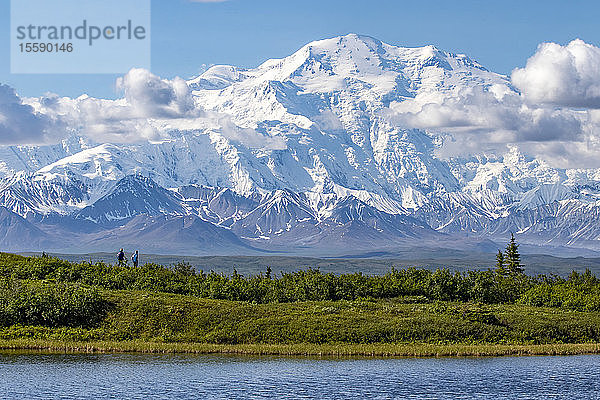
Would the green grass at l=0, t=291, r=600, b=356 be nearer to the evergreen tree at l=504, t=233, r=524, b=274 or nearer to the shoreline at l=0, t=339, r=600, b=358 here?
the shoreline at l=0, t=339, r=600, b=358

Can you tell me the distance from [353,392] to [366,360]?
17142 millimetres

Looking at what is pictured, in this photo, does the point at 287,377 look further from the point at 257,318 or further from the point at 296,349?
the point at 257,318

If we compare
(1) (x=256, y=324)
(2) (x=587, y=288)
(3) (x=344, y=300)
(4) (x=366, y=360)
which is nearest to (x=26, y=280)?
(1) (x=256, y=324)

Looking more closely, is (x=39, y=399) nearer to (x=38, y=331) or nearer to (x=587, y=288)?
(x=38, y=331)

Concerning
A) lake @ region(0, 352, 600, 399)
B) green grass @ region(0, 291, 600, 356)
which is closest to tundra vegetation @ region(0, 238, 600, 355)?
green grass @ region(0, 291, 600, 356)

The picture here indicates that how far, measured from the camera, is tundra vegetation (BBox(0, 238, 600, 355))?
8994 cm

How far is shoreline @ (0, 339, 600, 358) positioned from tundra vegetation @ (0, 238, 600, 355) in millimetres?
176

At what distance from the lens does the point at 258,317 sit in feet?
320

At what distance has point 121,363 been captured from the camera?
77000 millimetres

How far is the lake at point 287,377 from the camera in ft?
212

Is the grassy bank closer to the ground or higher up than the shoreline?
higher up

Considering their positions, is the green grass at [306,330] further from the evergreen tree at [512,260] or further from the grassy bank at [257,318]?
the evergreen tree at [512,260]

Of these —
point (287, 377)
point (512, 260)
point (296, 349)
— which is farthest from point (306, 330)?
point (512, 260)

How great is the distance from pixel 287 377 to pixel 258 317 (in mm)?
26678
